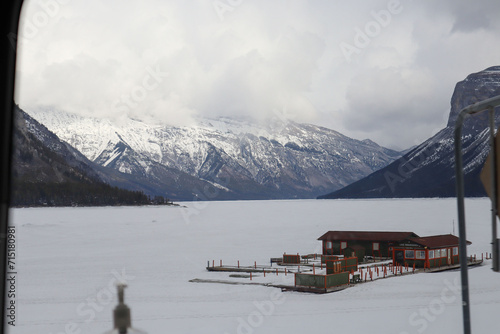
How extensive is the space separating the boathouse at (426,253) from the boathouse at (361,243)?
328 cm

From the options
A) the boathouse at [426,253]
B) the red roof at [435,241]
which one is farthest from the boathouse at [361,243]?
the boathouse at [426,253]

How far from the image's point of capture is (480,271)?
36.8 metres

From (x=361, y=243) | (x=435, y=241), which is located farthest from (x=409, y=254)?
(x=361, y=243)

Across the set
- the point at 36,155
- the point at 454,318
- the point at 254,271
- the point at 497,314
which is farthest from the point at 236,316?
the point at 36,155

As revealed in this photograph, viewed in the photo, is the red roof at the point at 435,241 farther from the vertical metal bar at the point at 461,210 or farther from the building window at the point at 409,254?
the vertical metal bar at the point at 461,210

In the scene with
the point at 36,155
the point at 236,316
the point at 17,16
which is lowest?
the point at 236,316

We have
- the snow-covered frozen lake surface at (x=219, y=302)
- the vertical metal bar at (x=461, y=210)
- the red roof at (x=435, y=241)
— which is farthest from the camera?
the red roof at (x=435, y=241)

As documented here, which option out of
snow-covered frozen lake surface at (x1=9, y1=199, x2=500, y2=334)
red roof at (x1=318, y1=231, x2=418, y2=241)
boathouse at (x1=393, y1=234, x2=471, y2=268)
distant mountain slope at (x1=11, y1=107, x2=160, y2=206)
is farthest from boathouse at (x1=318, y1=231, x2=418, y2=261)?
distant mountain slope at (x1=11, y1=107, x2=160, y2=206)

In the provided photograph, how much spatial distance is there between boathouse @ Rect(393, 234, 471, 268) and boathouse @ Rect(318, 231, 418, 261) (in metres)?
3.28

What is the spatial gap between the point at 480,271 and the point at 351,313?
17590 millimetres

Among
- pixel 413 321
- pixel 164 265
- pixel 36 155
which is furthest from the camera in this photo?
pixel 36 155

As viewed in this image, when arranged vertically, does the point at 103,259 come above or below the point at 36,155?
below

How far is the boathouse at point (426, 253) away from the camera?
39.7 metres

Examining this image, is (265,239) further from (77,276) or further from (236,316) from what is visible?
(236,316)
